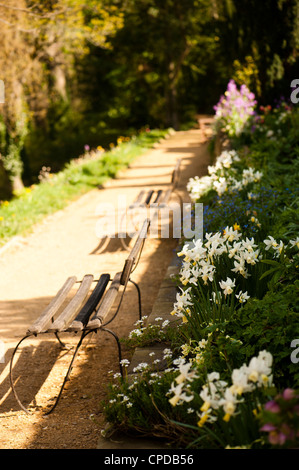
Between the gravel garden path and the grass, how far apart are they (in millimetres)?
225

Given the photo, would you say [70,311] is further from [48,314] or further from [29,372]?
[29,372]

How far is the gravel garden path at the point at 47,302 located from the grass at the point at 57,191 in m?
0.22

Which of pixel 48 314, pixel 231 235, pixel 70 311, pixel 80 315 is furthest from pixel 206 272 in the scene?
pixel 48 314

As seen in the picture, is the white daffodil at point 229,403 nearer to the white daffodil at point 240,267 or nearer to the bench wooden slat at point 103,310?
the white daffodil at point 240,267

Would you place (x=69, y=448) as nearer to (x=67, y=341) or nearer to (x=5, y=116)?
(x=67, y=341)

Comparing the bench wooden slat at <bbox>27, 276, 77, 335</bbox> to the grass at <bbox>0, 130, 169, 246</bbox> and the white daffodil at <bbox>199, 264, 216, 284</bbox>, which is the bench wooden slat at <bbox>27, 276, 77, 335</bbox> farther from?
the grass at <bbox>0, 130, 169, 246</bbox>

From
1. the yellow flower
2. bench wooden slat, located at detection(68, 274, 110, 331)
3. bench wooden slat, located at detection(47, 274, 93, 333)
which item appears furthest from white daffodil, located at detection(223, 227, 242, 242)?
the yellow flower

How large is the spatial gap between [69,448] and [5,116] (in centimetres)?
1490

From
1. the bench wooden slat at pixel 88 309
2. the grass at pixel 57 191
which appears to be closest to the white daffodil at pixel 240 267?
the bench wooden slat at pixel 88 309

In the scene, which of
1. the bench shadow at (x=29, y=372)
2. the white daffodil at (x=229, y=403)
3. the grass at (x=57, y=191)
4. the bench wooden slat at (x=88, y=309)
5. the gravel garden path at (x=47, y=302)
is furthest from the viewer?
the grass at (x=57, y=191)

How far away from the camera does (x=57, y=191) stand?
11219 mm

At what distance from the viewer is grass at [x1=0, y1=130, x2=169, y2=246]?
8969 millimetres

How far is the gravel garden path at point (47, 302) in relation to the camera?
3.47 meters

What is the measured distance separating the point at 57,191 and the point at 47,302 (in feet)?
18.4
